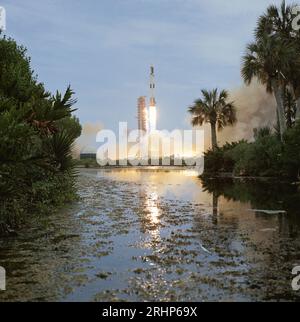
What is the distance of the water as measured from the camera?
20.1ft

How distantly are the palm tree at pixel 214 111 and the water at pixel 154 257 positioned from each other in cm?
3637

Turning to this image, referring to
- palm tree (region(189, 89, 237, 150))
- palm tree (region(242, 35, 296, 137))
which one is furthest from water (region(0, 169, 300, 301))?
palm tree (region(189, 89, 237, 150))

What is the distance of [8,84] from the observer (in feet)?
35.6

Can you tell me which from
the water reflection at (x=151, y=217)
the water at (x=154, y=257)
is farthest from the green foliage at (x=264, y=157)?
the water at (x=154, y=257)

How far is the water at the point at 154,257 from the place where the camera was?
6113 millimetres

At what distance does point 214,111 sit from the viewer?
165 feet

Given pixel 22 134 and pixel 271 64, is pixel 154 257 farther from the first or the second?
pixel 271 64

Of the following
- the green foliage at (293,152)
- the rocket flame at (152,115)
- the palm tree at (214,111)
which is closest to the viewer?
the green foliage at (293,152)

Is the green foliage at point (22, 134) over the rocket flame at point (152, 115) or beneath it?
beneath

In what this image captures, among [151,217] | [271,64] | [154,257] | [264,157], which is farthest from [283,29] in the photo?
[154,257]

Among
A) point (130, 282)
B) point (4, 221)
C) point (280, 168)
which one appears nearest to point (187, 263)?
point (130, 282)

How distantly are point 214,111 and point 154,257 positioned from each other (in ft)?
142

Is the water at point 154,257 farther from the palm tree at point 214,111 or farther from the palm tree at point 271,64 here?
the palm tree at point 214,111

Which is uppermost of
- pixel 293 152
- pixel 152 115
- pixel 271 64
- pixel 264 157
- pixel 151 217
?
pixel 152 115
